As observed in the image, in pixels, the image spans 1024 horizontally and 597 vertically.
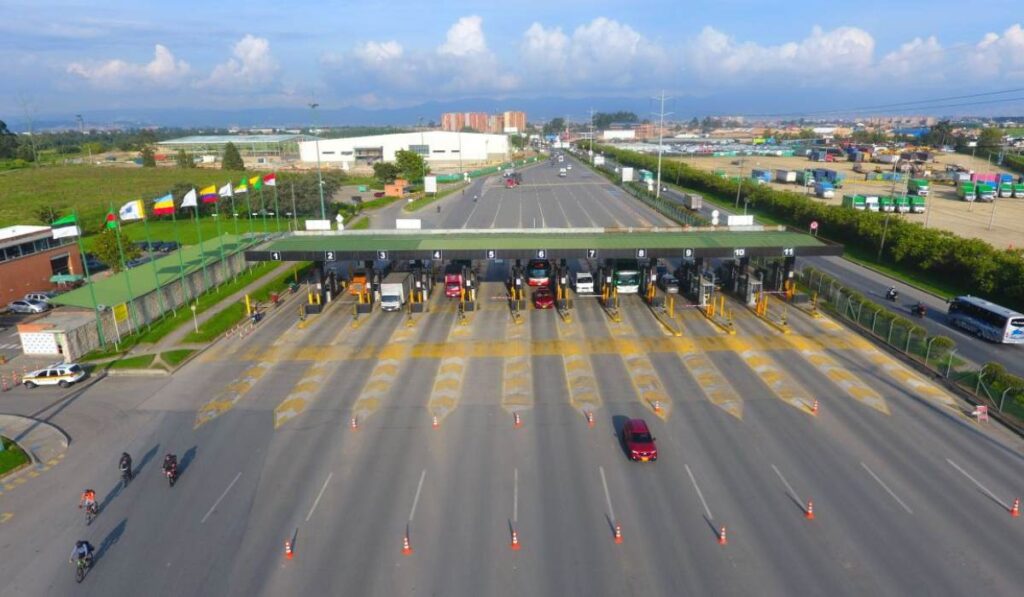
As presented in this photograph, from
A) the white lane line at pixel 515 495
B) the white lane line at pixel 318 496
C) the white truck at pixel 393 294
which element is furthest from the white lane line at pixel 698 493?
the white truck at pixel 393 294

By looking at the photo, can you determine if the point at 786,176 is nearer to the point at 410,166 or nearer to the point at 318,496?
the point at 410,166

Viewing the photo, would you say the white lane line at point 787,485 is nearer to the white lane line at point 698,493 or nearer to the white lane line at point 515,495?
the white lane line at point 698,493

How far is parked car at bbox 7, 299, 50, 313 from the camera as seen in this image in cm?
4975

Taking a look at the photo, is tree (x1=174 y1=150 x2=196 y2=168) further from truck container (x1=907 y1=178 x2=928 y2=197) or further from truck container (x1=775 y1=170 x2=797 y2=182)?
truck container (x1=907 y1=178 x2=928 y2=197)

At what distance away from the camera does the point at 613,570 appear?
19.6m

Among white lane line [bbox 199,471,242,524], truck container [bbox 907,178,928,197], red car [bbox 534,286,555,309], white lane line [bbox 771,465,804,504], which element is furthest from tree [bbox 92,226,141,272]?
truck container [bbox 907,178,928,197]

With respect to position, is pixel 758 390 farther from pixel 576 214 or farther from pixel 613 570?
pixel 576 214

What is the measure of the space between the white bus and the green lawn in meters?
53.8

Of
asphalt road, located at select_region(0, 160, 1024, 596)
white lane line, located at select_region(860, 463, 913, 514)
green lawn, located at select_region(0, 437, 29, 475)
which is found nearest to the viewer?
asphalt road, located at select_region(0, 160, 1024, 596)

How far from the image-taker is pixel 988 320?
40.1 m

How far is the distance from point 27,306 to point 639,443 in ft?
166

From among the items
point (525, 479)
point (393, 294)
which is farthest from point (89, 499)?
point (393, 294)

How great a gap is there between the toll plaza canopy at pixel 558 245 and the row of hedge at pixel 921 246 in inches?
508

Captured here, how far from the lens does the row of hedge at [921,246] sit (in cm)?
4700
